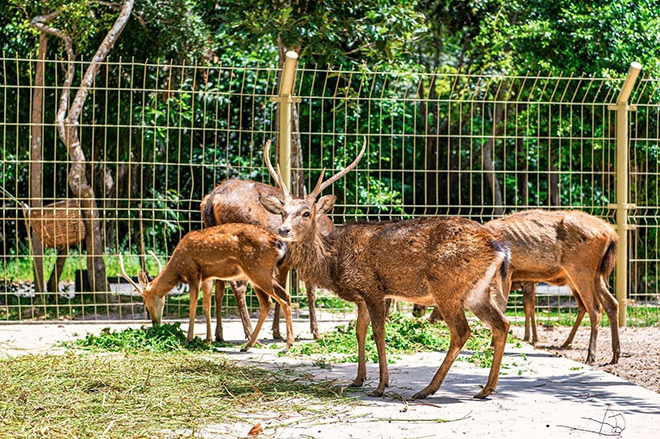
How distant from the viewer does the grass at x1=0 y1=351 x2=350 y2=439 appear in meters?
5.44

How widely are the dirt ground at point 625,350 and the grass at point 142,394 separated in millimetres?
2834

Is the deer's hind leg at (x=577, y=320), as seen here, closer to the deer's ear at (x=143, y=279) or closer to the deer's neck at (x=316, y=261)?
the deer's neck at (x=316, y=261)

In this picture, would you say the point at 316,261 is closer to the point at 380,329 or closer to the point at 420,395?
the point at 380,329

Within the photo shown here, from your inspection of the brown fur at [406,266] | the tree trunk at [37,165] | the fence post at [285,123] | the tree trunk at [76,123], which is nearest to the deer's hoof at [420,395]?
the brown fur at [406,266]

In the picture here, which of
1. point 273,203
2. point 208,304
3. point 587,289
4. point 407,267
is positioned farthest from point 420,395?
point 208,304

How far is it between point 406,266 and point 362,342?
2.33 feet

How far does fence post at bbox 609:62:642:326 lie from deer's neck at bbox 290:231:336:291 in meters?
5.25

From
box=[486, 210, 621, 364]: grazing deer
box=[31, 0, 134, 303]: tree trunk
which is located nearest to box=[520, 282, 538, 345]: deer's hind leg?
box=[486, 210, 621, 364]: grazing deer

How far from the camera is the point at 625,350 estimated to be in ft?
30.6

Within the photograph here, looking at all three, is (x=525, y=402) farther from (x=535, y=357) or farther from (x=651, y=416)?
(x=535, y=357)

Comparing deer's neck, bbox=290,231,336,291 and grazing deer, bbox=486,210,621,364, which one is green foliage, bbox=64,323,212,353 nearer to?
deer's neck, bbox=290,231,336,291

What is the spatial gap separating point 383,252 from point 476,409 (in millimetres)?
1376

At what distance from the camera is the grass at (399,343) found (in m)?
8.34

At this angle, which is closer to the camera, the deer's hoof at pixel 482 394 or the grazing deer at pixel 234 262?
the deer's hoof at pixel 482 394
